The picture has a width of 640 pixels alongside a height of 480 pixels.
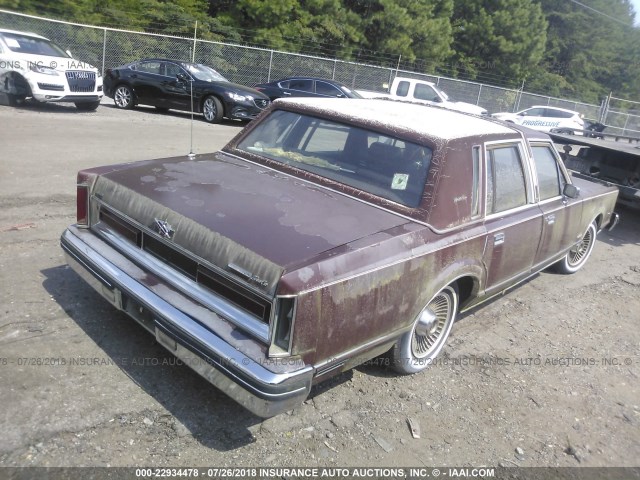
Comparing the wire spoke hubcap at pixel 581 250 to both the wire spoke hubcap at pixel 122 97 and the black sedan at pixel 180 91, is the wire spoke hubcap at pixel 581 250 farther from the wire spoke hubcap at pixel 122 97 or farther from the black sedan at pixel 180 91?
the wire spoke hubcap at pixel 122 97

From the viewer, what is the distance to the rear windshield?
358 centimetres

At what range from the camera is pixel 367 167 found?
12.3 feet

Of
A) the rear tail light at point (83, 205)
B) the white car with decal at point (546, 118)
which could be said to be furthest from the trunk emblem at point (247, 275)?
the white car with decal at point (546, 118)

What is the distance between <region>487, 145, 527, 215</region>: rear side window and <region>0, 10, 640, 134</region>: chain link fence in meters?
12.6

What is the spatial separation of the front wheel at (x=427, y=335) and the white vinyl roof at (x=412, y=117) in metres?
1.07

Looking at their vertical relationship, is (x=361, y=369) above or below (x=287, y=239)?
below

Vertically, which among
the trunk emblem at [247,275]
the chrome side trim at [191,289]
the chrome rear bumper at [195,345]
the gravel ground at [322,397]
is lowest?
the gravel ground at [322,397]

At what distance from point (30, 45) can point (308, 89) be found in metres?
7.76

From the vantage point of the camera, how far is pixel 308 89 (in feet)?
56.7

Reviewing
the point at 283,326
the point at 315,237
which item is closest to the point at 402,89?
the point at 315,237

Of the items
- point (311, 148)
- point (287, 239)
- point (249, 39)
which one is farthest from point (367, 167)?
point (249, 39)

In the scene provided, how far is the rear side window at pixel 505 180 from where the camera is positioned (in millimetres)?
3945

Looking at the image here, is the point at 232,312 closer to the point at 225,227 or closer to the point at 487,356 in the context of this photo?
the point at 225,227

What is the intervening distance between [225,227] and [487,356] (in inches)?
91.9
